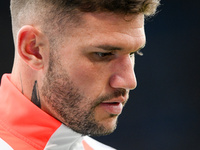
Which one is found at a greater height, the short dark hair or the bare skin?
the short dark hair

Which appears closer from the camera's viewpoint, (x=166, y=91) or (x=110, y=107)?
(x=110, y=107)

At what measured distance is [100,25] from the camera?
96 cm

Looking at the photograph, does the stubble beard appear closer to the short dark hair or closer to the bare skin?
the bare skin

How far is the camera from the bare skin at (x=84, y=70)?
3.16ft

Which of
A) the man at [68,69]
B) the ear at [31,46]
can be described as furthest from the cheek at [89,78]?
the ear at [31,46]

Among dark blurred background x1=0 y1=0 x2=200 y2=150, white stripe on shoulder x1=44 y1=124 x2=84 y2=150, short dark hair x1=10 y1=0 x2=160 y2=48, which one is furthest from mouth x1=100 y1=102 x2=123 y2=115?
dark blurred background x1=0 y1=0 x2=200 y2=150

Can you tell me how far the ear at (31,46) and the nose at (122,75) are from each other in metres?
0.22

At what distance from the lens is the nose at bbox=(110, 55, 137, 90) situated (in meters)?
0.99

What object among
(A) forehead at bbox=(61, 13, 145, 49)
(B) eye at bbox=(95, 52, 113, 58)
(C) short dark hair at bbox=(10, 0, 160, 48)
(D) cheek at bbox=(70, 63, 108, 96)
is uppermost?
(C) short dark hair at bbox=(10, 0, 160, 48)

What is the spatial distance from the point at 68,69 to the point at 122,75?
0.53 feet

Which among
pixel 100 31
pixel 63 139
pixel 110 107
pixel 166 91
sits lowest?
pixel 166 91

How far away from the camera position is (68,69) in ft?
3.23

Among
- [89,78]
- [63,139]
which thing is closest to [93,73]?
[89,78]

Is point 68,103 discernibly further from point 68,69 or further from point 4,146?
point 4,146
